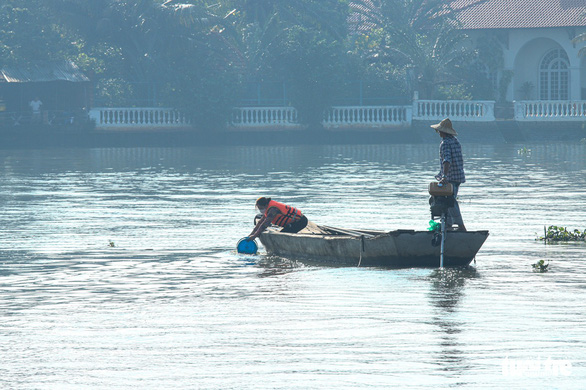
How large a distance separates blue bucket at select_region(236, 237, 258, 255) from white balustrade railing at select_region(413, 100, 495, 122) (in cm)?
3368

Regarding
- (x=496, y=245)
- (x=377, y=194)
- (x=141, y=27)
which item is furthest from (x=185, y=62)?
(x=496, y=245)

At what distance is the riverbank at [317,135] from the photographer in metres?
47.8

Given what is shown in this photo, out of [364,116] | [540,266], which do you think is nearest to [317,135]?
[364,116]

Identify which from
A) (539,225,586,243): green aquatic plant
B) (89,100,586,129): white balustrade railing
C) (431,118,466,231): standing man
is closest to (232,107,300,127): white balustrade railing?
(89,100,586,129): white balustrade railing

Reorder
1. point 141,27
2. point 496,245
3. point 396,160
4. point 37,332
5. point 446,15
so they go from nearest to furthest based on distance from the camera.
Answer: point 37,332
point 496,245
point 396,160
point 141,27
point 446,15

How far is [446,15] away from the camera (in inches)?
1977

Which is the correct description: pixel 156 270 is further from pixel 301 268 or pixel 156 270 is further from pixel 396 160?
pixel 396 160

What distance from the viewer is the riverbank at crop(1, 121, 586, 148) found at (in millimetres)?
47844

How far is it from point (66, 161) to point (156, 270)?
24933 millimetres

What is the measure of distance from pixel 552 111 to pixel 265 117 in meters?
13.0

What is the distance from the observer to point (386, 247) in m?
14.4

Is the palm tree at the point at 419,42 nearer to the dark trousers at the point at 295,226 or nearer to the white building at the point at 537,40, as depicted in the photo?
the white building at the point at 537,40

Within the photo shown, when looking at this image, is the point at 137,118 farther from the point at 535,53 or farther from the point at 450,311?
the point at 450,311

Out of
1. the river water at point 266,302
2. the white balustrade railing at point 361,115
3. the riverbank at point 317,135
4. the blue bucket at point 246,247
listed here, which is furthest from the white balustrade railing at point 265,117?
the blue bucket at point 246,247
